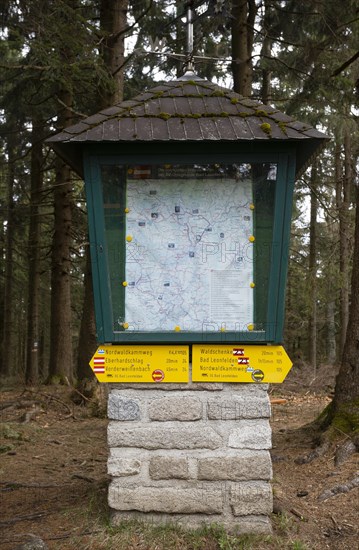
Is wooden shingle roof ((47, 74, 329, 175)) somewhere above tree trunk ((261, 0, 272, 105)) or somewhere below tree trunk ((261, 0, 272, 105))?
below

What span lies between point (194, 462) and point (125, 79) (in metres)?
10.6

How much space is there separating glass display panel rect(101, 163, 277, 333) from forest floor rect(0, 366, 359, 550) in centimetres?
146

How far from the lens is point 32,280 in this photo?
16.3m

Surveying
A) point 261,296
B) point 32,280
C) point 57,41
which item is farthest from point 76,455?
point 32,280

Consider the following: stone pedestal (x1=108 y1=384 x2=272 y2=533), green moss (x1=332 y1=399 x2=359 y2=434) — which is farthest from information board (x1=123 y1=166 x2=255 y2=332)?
green moss (x1=332 y1=399 x2=359 y2=434)

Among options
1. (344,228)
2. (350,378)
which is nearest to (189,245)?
(350,378)

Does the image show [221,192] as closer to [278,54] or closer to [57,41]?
[57,41]

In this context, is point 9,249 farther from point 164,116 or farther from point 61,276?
point 164,116

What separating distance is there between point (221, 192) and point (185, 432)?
178 cm

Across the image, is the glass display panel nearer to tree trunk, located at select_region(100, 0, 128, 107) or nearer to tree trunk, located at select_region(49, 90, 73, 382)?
tree trunk, located at select_region(100, 0, 128, 107)

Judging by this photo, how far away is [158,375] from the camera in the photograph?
437cm

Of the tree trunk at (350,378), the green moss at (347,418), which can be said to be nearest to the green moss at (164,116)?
the tree trunk at (350,378)

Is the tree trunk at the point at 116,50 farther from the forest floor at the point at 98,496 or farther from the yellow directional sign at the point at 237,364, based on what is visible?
the yellow directional sign at the point at 237,364

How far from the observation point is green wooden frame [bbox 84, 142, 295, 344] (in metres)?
4.35
